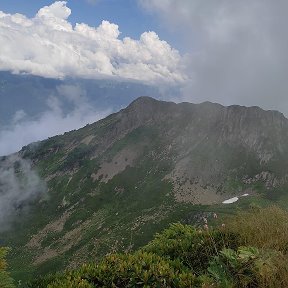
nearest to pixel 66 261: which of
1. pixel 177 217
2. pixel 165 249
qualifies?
pixel 177 217

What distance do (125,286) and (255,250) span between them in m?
4.04

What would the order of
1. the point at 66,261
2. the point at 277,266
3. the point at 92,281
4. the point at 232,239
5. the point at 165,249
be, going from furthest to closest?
the point at 66,261 < the point at 165,249 < the point at 232,239 < the point at 92,281 < the point at 277,266

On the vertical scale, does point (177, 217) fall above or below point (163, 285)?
below

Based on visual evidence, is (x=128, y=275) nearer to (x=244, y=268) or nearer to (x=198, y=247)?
(x=244, y=268)

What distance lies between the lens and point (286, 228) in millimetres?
13281

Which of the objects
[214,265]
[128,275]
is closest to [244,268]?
[214,265]

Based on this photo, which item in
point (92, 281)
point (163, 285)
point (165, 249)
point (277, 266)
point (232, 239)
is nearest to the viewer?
point (277, 266)

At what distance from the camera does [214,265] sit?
12602 millimetres

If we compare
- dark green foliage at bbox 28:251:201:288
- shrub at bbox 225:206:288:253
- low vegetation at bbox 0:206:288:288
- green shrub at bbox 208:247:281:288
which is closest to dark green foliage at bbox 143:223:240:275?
low vegetation at bbox 0:206:288:288

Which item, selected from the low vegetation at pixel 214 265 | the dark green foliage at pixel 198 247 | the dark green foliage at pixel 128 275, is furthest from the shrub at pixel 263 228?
the dark green foliage at pixel 128 275

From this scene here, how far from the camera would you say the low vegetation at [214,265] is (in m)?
11.2

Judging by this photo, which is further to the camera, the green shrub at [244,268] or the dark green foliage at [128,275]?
the dark green foliage at [128,275]

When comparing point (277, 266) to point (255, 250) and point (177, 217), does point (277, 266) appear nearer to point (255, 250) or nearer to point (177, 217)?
point (255, 250)

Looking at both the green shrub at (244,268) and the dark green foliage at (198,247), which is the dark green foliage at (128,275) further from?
the dark green foliage at (198,247)
